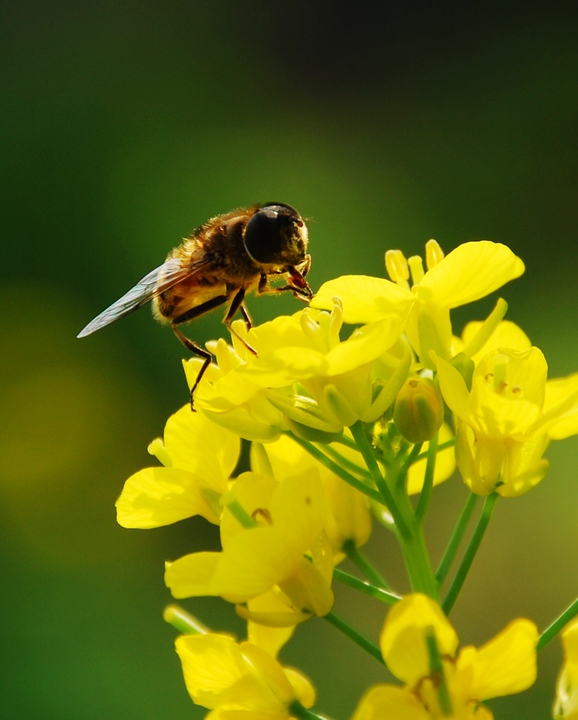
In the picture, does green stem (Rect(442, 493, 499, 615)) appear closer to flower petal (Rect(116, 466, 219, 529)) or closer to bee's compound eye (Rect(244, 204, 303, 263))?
flower petal (Rect(116, 466, 219, 529))

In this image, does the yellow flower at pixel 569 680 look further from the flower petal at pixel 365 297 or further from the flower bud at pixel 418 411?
the flower petal at pixel 365 297

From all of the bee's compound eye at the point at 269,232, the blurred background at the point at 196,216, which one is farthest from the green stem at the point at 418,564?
the blurred background at the point at 196,216

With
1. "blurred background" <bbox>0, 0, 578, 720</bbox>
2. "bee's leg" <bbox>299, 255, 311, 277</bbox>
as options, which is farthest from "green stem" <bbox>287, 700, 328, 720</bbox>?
"blurred background" <bbox>0, 0, 578, 720</bbox>

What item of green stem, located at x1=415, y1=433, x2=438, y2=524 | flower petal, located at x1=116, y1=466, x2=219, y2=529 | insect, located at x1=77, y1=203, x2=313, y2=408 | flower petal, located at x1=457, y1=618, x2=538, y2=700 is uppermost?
insect, located at x1=77, y1=203, x2=313, y2=408

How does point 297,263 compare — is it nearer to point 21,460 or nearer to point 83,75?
point 21,460

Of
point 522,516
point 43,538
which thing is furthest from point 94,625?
point 522,516

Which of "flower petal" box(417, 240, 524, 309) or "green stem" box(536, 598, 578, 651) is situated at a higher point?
"flower petal" box(417, 240, 524, 309)

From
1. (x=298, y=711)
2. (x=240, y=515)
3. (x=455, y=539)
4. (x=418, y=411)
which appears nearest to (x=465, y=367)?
(x=418, y=411)

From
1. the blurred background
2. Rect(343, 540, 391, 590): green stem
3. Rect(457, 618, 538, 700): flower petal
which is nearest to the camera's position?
Rect(457, 618, 538, 700): flower petal
